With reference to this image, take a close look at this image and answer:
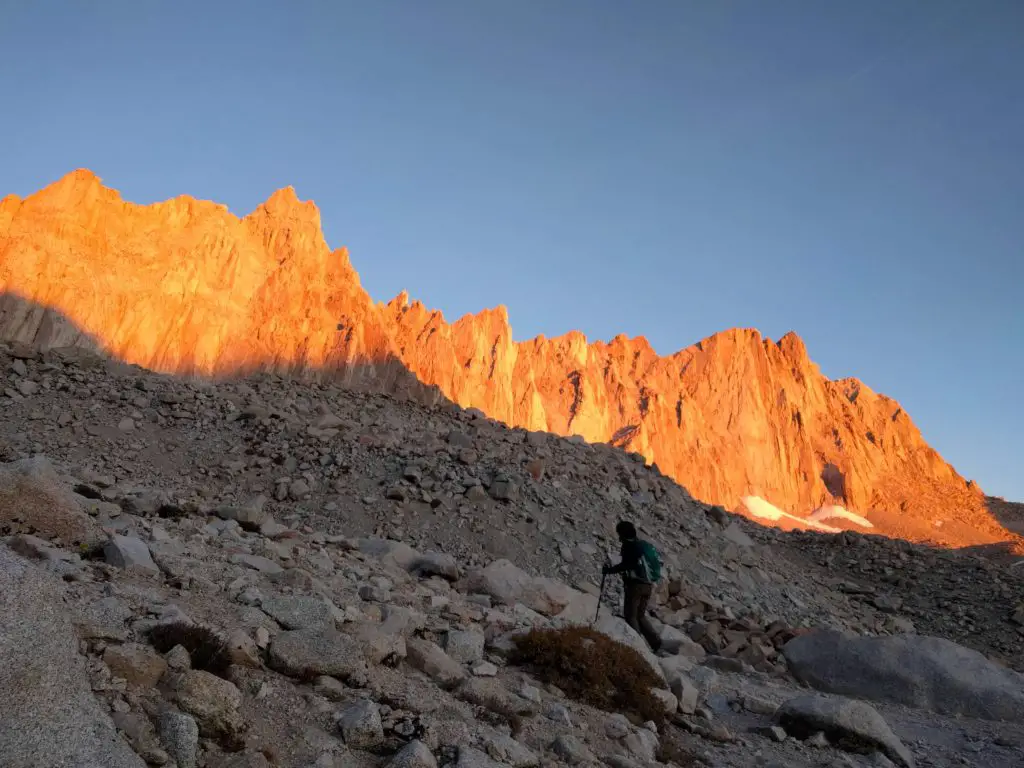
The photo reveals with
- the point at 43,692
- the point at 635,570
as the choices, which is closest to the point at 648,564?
the point at 635,570

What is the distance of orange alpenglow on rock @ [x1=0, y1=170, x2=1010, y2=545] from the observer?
6262cm

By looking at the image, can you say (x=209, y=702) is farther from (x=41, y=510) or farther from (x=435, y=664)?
(x=41, y=510)

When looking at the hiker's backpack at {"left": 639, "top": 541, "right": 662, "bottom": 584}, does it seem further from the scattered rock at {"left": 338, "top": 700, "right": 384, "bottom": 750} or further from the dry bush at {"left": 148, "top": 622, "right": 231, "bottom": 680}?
the dry bush at {"left": 148, "top": 622, "right": 231, "bottom": 680}

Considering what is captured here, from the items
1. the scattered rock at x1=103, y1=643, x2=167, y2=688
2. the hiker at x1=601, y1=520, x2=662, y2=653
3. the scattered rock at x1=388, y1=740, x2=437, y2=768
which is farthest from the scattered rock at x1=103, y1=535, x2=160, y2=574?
the hiker at x1=601, y1=520, x2=662, y2=653

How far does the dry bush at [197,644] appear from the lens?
4379mm

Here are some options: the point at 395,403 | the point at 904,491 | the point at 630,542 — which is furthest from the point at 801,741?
the point at 904,491

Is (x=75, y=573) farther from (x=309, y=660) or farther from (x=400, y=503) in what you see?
(x=400, y=503)

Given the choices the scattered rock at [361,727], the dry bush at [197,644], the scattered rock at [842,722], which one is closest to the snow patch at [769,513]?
the scattered rock at [842,722]

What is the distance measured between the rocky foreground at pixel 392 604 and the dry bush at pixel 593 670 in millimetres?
197

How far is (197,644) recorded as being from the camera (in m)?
4.50

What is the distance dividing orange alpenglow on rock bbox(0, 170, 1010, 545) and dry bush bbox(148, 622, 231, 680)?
14.1 m

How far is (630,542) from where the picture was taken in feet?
35.7

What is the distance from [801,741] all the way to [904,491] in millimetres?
126269

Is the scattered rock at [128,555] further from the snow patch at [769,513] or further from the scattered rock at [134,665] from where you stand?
the snow patch at [769,513]
